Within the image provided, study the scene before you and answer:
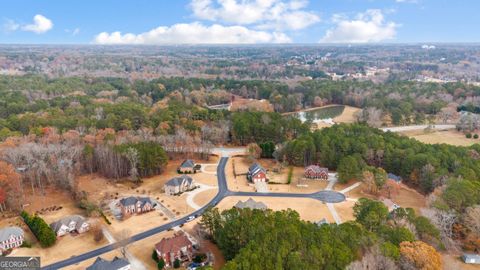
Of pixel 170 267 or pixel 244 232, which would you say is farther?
pixel 170 267

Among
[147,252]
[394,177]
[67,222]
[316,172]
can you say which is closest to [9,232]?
[67,222]

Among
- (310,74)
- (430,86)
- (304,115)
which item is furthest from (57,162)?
(310,74)

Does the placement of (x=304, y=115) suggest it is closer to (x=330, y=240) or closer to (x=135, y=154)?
(x=135, y=154)

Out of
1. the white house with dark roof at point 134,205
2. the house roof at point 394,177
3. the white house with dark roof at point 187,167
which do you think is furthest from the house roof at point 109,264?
the house roof at point 394,177

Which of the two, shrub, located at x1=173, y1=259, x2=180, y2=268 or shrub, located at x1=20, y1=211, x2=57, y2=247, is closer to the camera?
shrub, located at x1=173, y1=259, x2=180, y2=268

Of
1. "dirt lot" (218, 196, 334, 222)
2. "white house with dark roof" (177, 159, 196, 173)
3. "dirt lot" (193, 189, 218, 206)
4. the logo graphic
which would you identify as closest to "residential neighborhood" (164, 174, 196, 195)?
"dirt lot" (193, 189, 218, 206)

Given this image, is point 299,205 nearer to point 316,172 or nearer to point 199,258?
point 316,172

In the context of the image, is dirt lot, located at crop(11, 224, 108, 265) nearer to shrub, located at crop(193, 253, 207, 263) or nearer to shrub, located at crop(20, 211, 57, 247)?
shrub, located at crop(20, 211, 57, 247)
